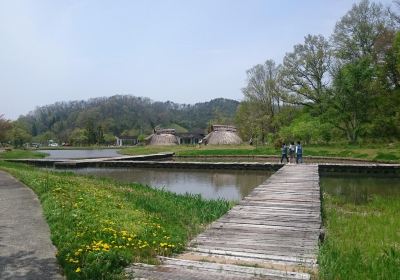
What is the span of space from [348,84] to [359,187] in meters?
27.0

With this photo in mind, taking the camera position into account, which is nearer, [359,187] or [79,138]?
[359,187]

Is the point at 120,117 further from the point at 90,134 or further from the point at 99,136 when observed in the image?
the point at 90,134

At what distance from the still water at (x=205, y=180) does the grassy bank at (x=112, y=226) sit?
612 cm

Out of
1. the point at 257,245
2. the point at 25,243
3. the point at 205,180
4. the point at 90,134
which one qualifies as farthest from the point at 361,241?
the point at 90,134

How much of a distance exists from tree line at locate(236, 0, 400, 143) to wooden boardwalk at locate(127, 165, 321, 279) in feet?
99.6

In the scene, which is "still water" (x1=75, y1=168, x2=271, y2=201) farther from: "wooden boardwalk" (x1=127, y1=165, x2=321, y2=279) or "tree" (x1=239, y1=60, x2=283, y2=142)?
"tree" (x1=239, y1=60, x2=283, y2=142)

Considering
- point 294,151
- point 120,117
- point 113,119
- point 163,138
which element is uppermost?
point 120,117

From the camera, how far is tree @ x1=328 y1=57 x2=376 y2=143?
1699 inches

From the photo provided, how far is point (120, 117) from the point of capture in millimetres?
137625

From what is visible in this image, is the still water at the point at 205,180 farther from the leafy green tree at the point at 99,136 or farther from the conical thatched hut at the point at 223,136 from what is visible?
the leafy green tree at the point at 99,136

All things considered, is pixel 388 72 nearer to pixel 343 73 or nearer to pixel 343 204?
pixel 343 73

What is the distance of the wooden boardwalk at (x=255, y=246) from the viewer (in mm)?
5320

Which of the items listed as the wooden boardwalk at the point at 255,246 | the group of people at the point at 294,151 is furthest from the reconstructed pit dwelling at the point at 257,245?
the group of people at the point at 294,151

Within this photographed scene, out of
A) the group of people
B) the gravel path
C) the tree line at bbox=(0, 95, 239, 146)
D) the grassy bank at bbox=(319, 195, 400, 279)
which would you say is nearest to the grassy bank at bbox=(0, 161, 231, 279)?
the gravel path
